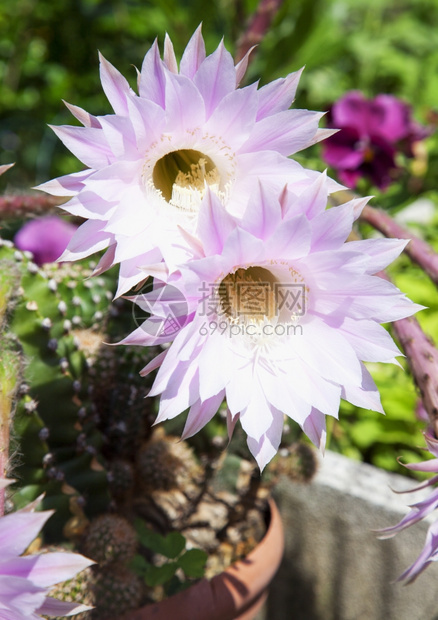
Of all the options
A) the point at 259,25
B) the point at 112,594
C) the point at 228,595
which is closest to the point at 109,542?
the point at 112,594

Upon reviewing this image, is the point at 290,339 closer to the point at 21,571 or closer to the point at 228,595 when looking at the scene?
the point at 21,571

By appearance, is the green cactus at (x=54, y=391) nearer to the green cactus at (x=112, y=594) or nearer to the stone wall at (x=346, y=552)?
the green cactus at (x=112, y=594)

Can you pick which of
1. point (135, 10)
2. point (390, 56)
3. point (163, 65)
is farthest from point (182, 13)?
point (163, 65)

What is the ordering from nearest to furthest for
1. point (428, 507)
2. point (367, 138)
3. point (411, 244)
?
point (428, 507) → point (411, 244) → point (367, 138)

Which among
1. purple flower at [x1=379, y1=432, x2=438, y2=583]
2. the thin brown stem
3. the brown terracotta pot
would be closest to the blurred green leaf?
the brown terracotta pot

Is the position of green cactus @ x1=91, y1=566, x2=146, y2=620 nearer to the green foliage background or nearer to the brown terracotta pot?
the brown terracotta pot

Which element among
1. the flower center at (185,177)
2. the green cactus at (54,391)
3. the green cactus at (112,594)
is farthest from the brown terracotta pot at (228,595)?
the flower center at (185,177)
